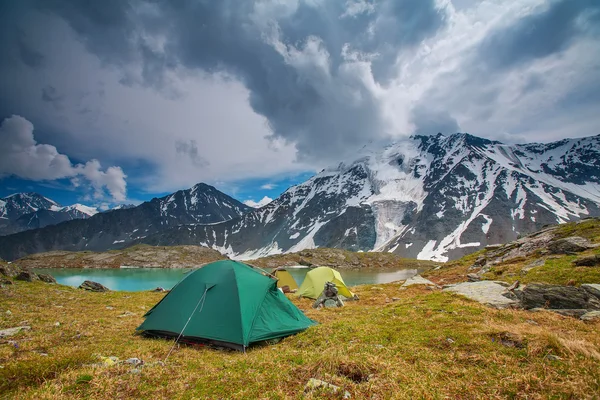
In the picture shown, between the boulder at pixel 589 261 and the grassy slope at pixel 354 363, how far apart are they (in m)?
12.1

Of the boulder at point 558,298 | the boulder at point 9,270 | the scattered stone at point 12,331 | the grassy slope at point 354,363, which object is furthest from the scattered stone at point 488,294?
the boulder at point 9,270

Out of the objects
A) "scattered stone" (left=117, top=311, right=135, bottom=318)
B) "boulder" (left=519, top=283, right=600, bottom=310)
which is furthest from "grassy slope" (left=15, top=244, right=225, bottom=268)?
"boulder" (left=519, top=283, right=600, bottom=310)

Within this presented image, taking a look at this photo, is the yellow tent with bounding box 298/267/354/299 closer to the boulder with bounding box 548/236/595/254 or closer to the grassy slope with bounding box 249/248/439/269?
the boulder with bounding box 548/236/595/254

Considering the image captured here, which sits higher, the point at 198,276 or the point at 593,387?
the point at 198,276

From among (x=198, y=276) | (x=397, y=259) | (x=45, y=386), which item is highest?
(x=198, y=276)

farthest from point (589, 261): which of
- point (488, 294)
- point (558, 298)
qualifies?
point (558, 298)

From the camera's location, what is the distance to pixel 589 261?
61.5ft

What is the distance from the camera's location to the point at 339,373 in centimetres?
652

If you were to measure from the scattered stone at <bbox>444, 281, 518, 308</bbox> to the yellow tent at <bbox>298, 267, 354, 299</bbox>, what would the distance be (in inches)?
371

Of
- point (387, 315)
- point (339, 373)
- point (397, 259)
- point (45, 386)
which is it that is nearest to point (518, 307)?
point (387, 315)

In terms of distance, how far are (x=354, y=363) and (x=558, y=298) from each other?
1167cm

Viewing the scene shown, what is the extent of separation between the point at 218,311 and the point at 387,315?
26.7 ft

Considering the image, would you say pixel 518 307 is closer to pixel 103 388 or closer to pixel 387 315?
pixel 387 315

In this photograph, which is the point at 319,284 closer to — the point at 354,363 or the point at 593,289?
the point at 593,289
